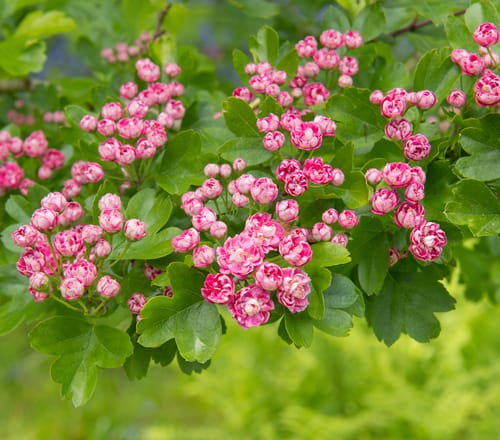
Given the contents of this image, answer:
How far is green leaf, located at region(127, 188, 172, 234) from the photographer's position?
0.68 meters

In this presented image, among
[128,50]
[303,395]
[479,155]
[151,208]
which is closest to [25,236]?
[151,208]

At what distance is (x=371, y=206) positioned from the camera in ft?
2.26

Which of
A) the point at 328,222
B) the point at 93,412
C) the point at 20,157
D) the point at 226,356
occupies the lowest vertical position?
the point at 93,412

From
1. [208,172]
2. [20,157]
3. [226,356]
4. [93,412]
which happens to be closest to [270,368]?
[226,356]

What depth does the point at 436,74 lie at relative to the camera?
0.72 meters

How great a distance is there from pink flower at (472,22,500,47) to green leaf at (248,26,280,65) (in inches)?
9.8

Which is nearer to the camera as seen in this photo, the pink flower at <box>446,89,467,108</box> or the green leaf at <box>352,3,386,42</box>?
the pink flower at <box>446,89,467,108</box>

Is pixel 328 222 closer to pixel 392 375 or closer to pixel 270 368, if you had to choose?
pixel 392 375

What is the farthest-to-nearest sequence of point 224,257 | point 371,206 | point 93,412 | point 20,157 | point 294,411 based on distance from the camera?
point 93,412 < point 294,411 < point 20,157 < point 371,206 < point 224,257

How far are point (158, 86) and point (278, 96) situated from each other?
0.16 m

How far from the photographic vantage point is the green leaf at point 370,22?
35.8 inches

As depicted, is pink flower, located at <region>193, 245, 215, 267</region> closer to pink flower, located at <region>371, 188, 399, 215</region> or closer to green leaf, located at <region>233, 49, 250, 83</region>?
pink flower, located at <region>371, 188, 399, 215</region>

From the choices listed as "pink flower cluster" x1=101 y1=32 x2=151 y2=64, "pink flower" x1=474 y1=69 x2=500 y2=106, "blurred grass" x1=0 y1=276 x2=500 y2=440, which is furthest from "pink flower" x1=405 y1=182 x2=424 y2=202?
"blurred grass" x1=0 y1=276 x2=500 y2=440

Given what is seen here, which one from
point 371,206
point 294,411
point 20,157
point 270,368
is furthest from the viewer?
point 270,368
